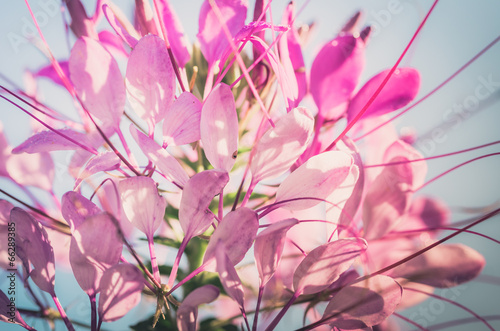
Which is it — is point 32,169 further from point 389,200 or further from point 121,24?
point 389,200

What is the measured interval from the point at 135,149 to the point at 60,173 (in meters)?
0.06

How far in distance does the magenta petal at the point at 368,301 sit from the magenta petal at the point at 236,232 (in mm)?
78

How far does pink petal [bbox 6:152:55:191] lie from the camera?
292 millimetres

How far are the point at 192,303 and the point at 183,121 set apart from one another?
108 mm

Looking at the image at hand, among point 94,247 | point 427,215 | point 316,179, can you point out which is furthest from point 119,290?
point 427,215

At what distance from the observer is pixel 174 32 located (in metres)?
0.27

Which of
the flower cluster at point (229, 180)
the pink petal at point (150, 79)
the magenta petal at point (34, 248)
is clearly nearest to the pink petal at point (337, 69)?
the flower cluster at point (229, 180)

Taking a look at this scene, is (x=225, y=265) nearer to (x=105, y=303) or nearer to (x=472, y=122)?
(x=105, y=303)

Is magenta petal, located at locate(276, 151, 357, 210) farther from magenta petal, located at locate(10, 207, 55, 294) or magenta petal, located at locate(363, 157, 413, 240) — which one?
magenta petal, located at locate(10, 207, 55, 294)

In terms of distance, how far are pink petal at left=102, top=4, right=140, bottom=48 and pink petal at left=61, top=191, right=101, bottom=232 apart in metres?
0.11

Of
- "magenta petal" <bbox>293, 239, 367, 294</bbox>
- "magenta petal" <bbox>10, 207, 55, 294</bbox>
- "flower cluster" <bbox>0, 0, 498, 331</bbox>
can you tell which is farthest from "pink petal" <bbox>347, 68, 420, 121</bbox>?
"magenta petal" <bbox>10, 207, 55, 294</bbox>

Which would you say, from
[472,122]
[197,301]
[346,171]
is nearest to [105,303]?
[197,301]

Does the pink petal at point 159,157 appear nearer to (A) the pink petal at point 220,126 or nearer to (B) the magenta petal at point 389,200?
(A) the pink petal at point 220,126

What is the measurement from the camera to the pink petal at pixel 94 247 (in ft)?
0.71
